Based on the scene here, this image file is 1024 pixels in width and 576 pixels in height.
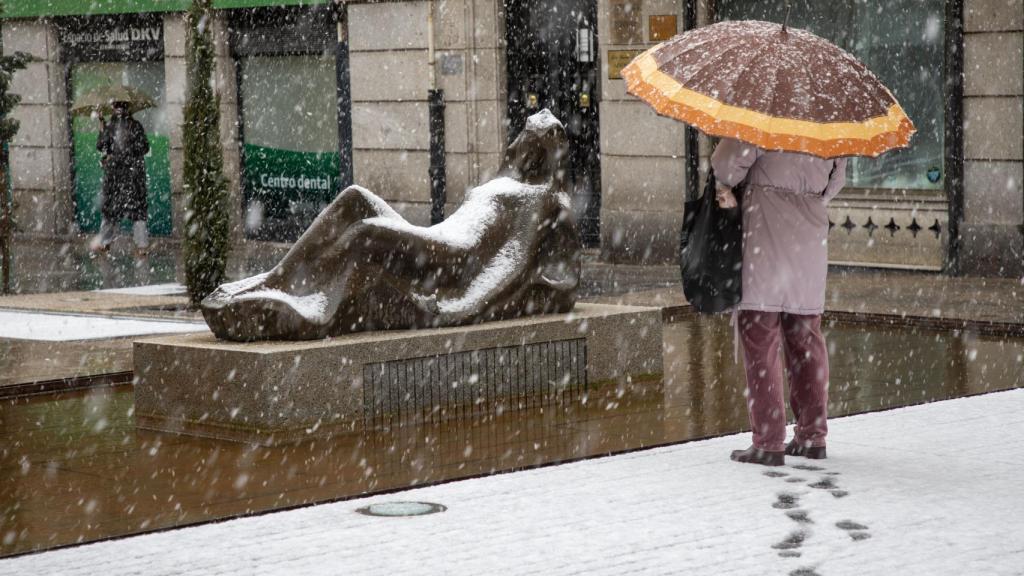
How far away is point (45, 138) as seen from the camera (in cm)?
2703

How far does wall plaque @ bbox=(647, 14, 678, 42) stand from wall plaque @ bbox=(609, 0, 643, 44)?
→ 14 cm

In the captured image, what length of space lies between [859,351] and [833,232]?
6386 mm

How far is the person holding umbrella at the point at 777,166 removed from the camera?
753 cm

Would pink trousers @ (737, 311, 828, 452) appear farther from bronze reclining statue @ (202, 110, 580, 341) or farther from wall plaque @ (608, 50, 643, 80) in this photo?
wall plaque @ (608, 50, 643, 80)

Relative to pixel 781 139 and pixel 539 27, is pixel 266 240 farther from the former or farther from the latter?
pixel 781 139

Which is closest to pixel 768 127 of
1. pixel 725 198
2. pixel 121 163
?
pixel 725 198

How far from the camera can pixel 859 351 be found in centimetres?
1227

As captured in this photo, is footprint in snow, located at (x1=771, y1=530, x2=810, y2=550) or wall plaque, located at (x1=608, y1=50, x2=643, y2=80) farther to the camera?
wall plaque, located at (x1=608, y1=50, x2=643, y2=80)

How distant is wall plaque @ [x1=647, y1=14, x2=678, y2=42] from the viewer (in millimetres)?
19359

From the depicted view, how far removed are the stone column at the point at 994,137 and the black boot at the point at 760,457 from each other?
9708mm

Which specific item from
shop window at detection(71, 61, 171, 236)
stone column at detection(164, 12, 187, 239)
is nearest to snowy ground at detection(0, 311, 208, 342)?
stone column at detection(164, 12, 187, 239)

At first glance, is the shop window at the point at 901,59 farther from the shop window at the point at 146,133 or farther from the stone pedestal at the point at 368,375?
the shop window at the point at 146,133

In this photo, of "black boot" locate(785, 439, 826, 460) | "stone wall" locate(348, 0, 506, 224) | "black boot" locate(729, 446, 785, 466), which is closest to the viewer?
"black boot" locate(729, 446, 785, 466)

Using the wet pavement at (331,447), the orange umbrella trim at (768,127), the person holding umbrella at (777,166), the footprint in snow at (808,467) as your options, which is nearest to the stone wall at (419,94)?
the wet pavement at (331,447)
